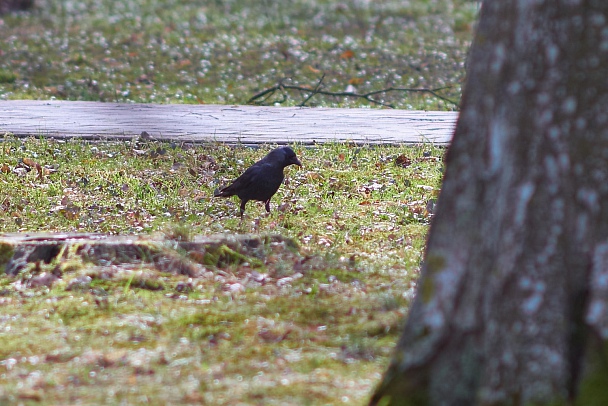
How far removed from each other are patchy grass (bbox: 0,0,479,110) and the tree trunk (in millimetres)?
8286

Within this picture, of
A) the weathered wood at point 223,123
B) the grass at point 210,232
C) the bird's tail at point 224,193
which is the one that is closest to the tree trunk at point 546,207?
the grass at point 210,232

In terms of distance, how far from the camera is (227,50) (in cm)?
1590

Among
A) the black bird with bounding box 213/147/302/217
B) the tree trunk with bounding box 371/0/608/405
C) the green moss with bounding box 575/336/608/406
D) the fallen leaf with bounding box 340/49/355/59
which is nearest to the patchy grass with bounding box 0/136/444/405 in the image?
the black bird with bounding box 213/147/302/217

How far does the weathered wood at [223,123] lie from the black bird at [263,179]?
2.02 metres

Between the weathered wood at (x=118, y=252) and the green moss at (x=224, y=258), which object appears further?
the green moss at (x=224, y=258)

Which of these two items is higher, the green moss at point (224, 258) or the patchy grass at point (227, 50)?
the patchy grass at point (227, 50)

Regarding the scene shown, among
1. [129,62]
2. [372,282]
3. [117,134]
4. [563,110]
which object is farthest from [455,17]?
[563,110]

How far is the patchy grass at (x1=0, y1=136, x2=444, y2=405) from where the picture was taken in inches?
138

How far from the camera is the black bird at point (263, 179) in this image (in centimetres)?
657

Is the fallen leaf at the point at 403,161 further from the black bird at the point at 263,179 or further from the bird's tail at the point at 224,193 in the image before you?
the bird's tail at the point at 224,193

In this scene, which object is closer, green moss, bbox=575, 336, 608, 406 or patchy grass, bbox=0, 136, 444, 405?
green moss, bbox=575, 336, 608, 406

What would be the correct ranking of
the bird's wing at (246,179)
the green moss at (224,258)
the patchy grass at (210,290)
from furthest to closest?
the bird's wing at (246,179), the green moss at (224,258), the patchy grass at (210,290)

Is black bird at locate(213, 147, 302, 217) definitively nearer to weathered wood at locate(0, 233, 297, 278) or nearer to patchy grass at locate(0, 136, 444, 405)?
patchy grass at locate(0, 136, 444, 405)

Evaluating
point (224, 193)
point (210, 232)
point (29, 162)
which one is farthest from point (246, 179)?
point (29, 162)
